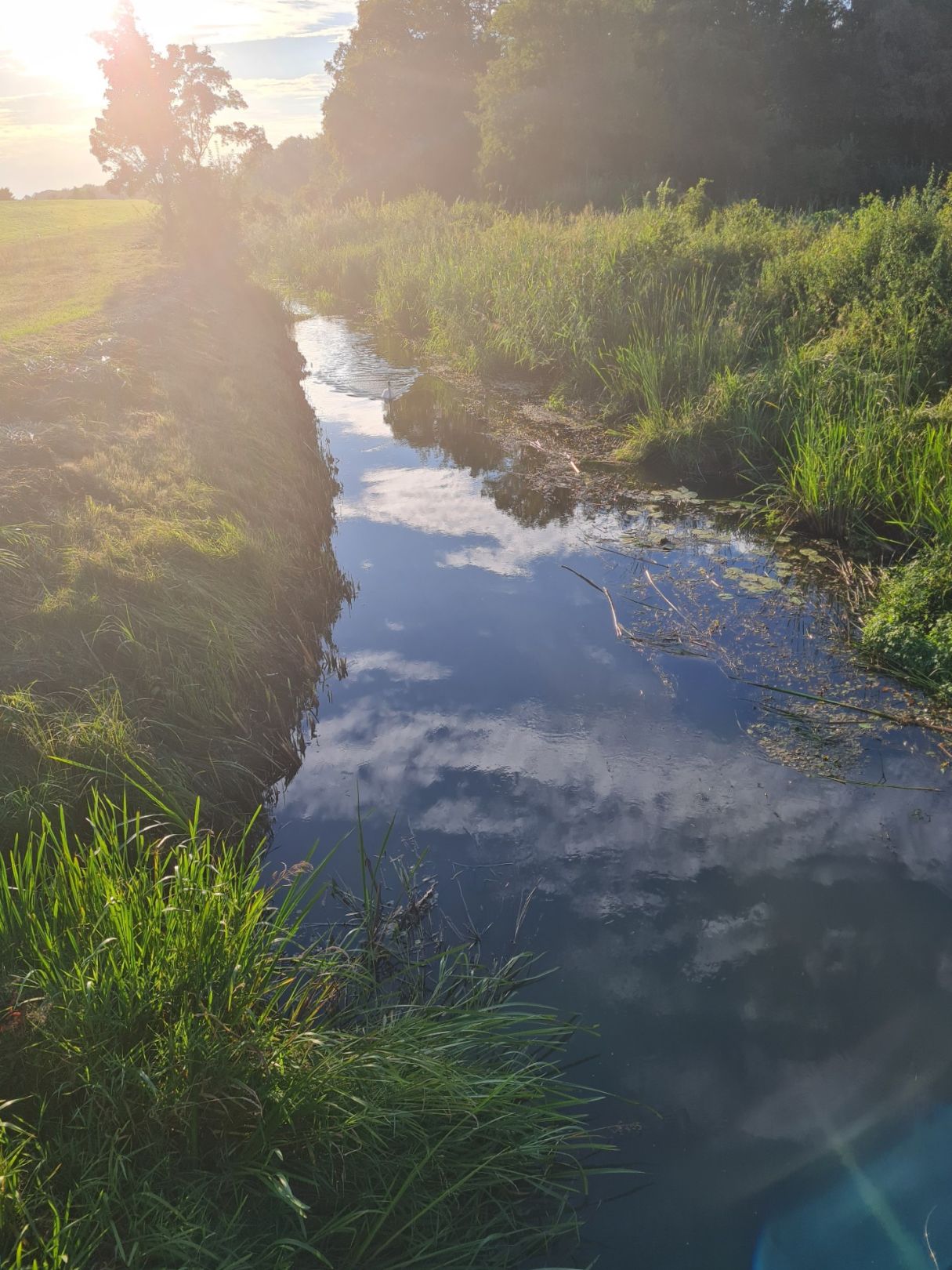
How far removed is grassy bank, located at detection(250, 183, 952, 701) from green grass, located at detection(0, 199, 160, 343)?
16.8 feet

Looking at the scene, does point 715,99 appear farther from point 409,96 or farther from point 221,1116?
point 221,1116

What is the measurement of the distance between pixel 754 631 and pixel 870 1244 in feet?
11.7

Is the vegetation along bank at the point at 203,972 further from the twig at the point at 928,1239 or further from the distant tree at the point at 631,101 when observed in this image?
the distant tree at the point at 631,101

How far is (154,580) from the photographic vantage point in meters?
4.87

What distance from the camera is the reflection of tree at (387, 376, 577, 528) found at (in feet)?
24.8

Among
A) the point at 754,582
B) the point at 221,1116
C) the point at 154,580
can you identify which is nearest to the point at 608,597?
the point at 754,582

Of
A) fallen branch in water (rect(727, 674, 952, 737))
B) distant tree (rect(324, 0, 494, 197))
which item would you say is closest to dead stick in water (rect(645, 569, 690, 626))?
fallen branch in water (rect(727, 674, 952, 737))

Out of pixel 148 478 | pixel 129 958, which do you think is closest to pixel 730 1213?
pixel 129 958

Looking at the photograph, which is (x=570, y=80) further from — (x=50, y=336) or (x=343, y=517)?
(x=343, y=517)

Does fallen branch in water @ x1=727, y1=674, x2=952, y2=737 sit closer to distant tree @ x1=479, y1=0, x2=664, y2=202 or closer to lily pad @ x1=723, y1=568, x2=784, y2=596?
lily pad @ x1=723, y1=568, x2=784, y2=596

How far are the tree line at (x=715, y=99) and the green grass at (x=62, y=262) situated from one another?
36.2ft

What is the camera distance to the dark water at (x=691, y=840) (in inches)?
100

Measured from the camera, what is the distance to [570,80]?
23.3m

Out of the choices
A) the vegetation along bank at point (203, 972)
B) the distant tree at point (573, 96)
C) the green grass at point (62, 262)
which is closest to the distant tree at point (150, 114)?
the green grass at point (62, 262)
